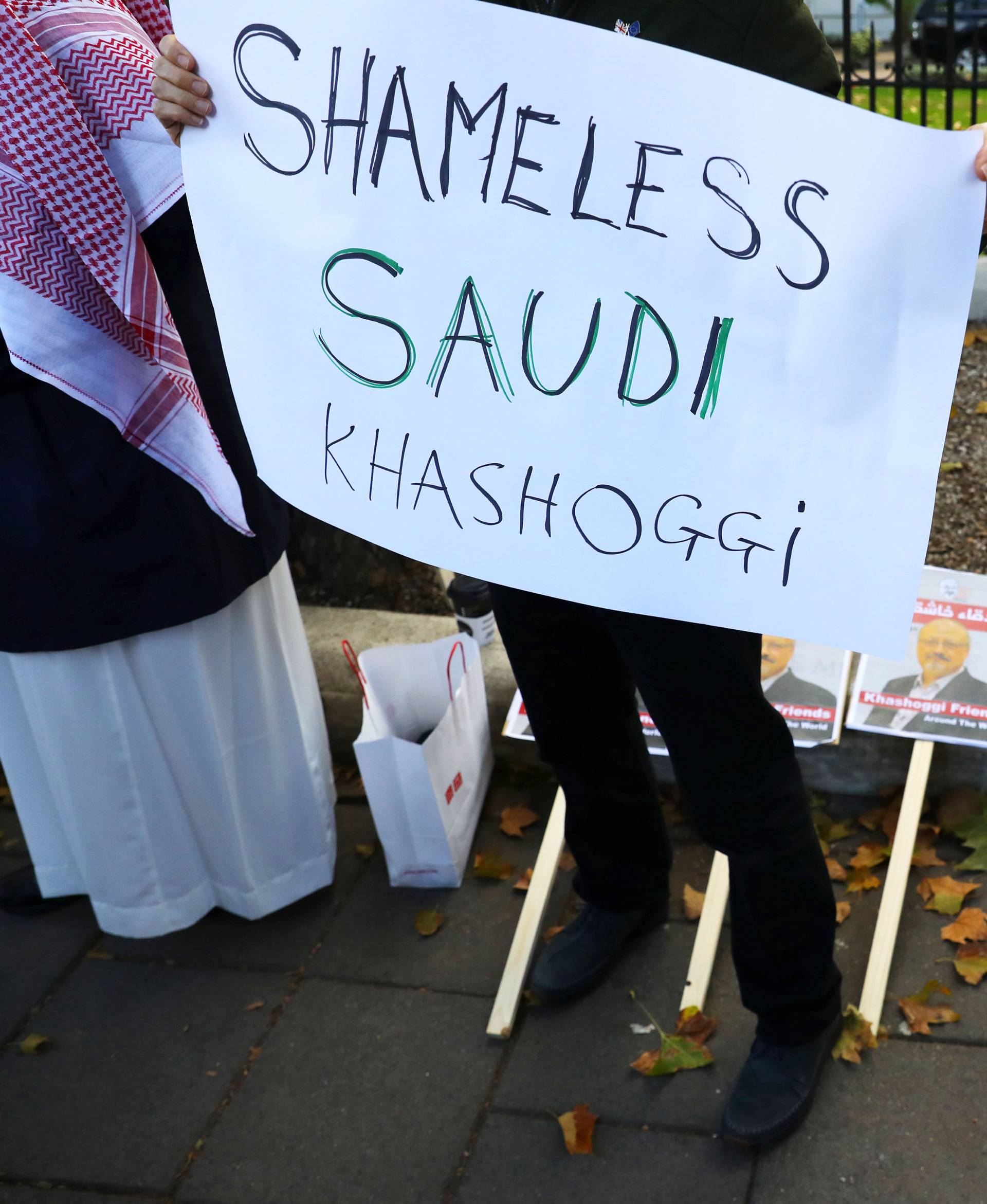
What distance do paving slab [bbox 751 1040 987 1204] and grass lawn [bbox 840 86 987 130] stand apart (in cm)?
542

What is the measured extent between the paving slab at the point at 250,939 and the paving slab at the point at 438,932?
0.05 m

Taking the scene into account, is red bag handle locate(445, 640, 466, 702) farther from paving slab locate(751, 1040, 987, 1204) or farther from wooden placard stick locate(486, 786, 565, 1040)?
paving slab locate(751, 1040, 987, 1204)

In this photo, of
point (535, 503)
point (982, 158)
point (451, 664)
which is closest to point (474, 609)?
point (451, 664)

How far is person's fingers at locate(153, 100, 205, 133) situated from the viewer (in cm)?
145

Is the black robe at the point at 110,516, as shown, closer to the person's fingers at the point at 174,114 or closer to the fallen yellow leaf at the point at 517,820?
the person's fingers at the point at 174,114

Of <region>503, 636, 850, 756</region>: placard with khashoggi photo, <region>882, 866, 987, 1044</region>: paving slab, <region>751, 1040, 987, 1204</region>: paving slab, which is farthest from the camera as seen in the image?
<region>503, 636, 850, 756</region>: placard with khashoggi photo

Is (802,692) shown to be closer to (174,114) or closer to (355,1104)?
(355,1104)

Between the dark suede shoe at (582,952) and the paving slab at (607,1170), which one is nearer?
the paving slab at (607,1170)

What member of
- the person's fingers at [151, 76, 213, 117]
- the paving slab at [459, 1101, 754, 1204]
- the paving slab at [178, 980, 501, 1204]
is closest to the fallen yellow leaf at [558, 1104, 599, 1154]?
the paving slab at [459, 1101, 754, 1204]

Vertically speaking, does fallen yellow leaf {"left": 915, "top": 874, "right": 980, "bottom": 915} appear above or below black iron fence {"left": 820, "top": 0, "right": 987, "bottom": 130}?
below

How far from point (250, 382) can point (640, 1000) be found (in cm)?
138

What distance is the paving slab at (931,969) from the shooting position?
2.09 meters

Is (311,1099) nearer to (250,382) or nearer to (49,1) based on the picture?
(250,382)

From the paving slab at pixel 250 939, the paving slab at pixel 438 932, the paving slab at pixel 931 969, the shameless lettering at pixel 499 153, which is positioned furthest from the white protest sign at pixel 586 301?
the paving slab at pixel 250 939
